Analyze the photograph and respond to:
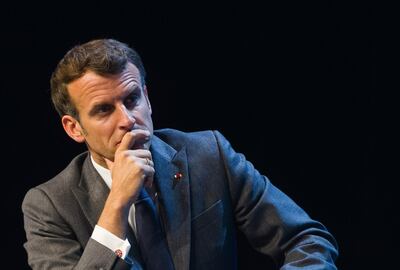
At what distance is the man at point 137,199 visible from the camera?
240cm

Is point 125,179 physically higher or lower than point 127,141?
lower

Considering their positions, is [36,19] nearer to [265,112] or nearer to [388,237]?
[265,112]

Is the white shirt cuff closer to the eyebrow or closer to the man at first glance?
the man

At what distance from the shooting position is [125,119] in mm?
2434

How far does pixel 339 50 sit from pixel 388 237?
1.00 meters

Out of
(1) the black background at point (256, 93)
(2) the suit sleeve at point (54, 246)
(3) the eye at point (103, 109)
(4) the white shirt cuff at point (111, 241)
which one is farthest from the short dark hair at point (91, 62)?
(1) the black background at point (256, 93)

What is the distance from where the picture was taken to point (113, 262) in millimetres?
2324

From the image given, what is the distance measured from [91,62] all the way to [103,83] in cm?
9

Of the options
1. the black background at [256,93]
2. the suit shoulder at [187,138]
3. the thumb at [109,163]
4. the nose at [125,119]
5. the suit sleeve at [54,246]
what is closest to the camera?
the suit sleeve at [54,246]

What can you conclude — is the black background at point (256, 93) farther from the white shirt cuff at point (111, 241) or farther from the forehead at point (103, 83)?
the white shirt cuff at point (111, 241)

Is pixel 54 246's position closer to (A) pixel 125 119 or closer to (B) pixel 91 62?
(A) pixel 125 119

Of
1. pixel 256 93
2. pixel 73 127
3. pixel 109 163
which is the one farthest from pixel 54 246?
pixel 256 93

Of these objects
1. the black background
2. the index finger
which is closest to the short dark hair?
the index finger

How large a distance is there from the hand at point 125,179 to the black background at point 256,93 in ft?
3.65
